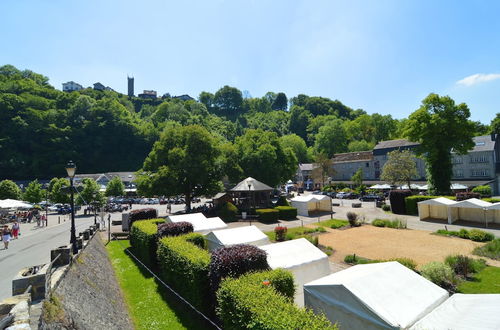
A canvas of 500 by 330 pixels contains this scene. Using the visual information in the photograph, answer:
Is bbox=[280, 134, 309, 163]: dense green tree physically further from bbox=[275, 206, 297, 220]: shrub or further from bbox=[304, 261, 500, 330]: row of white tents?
bbox=[304, 261, 500, 330]: row of white tents

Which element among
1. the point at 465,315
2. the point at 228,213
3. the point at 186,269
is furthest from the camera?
the point at 228,213

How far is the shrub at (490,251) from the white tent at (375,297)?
10.8 metres

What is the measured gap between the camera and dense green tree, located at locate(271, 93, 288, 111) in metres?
170

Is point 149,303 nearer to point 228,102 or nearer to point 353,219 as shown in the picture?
point 353,219

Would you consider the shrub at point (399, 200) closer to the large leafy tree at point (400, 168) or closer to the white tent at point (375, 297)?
the large leafy tree at point (400, 168)

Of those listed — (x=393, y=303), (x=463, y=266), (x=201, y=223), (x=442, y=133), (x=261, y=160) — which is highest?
(x=442, y=133)

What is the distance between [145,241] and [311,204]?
994 inches

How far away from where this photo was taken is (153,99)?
573 feet

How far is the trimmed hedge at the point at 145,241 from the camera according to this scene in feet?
50.5

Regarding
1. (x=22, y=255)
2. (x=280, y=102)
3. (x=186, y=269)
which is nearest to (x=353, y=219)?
(x=186, y=269)

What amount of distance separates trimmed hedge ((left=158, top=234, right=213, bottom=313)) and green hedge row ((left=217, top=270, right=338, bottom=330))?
2.11m

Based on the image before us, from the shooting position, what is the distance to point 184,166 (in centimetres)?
3353

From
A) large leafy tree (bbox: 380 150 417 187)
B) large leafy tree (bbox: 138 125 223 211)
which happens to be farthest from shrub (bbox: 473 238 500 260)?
large leafy tree (bbox: 138 125 223 211)

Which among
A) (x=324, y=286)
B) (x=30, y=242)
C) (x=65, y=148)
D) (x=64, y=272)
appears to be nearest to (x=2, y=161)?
(x=65, y=148)
